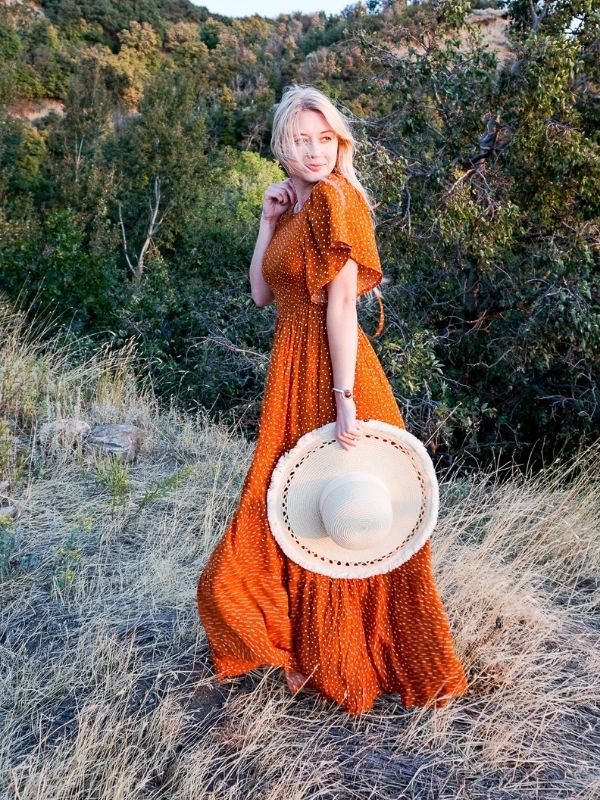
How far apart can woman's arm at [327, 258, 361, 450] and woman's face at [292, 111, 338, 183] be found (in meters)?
0.28

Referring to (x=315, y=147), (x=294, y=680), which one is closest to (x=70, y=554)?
(x=294, y=680)

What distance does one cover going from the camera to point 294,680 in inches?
96.9

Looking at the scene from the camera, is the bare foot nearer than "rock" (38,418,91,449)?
Yes

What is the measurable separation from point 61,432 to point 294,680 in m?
2.79

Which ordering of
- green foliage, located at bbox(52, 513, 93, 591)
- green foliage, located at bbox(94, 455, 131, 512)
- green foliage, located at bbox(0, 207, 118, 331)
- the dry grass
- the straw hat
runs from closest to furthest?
the dry grass
the straw hat
green foliage, located at bbox(52, 513, 93, 591)
green foliage, located at bbox(94, 455, 131, 512)
green foliage, located at bbox(0, 207, 118, 331)

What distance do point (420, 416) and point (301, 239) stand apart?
3.47 metres

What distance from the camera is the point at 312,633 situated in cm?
239

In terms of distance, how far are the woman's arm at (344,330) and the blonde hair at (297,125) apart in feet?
0.97

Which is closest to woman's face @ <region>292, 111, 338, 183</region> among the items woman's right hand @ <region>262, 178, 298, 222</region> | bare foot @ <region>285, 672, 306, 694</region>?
woman's right hand @ <region>262, 178, 298, 222</region>

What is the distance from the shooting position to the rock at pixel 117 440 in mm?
4741

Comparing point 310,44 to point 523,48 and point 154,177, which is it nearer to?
point 154,177

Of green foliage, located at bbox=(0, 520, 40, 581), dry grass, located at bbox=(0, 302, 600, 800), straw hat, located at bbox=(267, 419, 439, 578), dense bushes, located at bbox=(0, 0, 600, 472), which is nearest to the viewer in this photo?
dry grass, located at bbox=(0, 302, 600, 800)

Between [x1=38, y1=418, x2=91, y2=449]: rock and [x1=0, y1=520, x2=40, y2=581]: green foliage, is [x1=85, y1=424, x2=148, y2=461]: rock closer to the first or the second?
[x1=38, y1=418, x2=91, y2=449]: rock

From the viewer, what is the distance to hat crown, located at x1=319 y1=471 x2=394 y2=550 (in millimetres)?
2227
